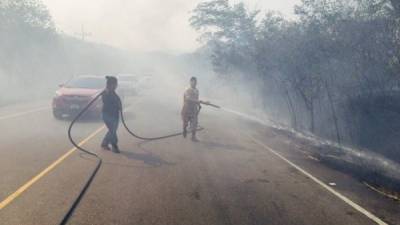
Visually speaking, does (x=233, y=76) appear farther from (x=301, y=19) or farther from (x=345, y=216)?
(x=345, y=216)

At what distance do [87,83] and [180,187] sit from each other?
12.1m

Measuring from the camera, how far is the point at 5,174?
7477 millimetres

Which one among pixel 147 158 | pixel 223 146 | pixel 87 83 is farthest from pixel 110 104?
pixel 87 83

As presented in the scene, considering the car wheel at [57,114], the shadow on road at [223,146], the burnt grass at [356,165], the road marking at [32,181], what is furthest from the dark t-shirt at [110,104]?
the car wheel at [57,114]

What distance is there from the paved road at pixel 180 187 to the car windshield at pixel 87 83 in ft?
18.6

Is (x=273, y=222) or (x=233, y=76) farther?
(x=233, y=76)

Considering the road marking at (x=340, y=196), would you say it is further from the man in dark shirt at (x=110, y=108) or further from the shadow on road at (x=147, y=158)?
the man in dark shirt at (x=110, y=108)

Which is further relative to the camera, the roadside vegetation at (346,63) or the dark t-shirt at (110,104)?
the roadside vegetation at (346,63)

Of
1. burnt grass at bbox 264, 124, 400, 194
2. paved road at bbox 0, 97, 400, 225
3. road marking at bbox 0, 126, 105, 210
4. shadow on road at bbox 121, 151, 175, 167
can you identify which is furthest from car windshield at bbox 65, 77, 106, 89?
burnt grass at bbox 264, 124, 400, 194

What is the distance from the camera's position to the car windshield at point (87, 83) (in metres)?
17.7

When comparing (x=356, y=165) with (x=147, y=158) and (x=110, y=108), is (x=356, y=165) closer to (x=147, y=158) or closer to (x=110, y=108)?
(x=147, y=158)

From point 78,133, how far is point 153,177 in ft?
20.4

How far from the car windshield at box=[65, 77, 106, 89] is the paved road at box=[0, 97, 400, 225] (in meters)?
5.66

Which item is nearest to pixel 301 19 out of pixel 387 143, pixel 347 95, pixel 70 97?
pixel 347 95
